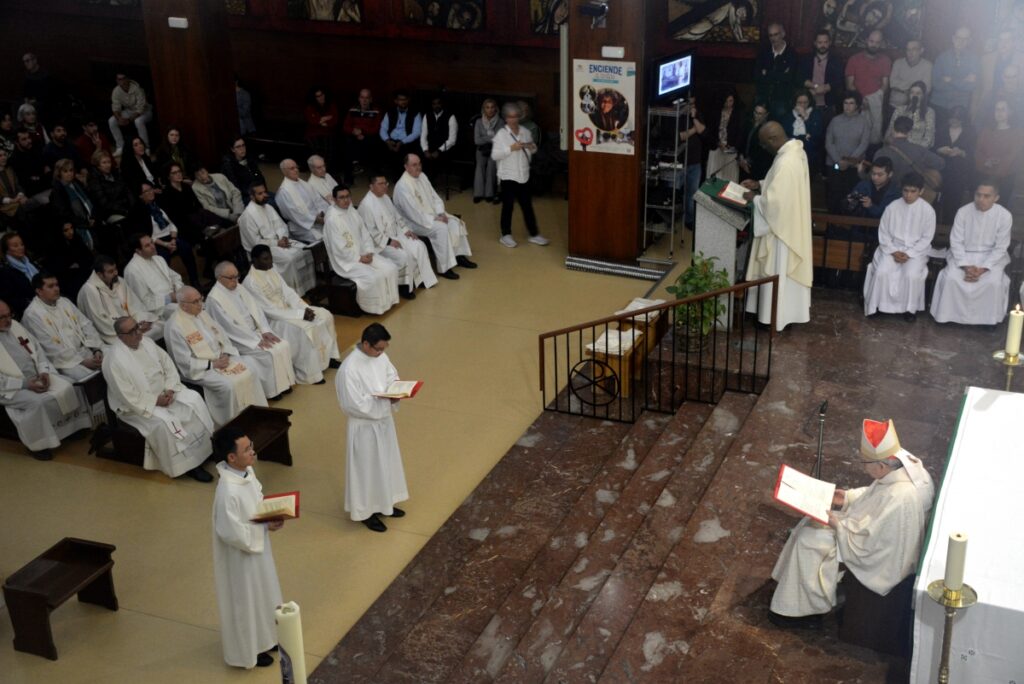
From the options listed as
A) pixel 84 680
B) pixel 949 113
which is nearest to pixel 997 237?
pixel 949 113

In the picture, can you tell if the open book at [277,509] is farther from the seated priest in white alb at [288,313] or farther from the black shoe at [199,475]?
the seated priest in white alb at [288,313]

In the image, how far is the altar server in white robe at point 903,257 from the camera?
10742 millimetres

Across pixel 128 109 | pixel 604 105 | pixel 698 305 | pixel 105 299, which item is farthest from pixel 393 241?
pixel 128 109

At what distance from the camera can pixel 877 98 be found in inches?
539

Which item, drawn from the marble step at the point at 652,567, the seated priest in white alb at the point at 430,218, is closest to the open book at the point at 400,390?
the marble step at the point at 652,567

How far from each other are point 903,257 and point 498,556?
4.94 m

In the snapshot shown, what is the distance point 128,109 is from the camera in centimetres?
1738

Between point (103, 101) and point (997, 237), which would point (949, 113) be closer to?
point (997, 237)

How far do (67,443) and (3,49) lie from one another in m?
11.9

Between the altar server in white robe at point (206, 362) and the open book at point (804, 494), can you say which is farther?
the altar server in white robe at point (206, 362)

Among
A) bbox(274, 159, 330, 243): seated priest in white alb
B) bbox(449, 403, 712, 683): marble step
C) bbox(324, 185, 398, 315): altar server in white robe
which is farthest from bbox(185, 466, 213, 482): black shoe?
bbox(274, 159, 330, 243): seated priest in white alb

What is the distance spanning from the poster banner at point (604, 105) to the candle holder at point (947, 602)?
817 centimetres

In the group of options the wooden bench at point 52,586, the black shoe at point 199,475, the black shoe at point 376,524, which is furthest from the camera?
the black shoe at point 199,475

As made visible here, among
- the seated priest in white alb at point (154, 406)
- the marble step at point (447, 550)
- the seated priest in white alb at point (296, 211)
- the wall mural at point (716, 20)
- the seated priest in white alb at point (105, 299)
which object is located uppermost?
the wall mural at point (716, 20)
